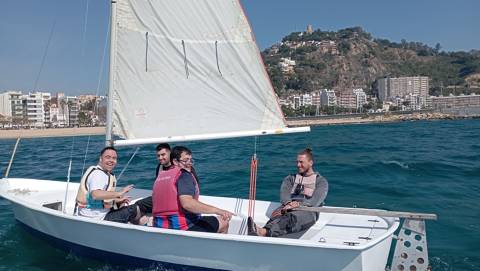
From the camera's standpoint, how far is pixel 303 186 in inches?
200

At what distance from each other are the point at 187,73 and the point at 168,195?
209cm

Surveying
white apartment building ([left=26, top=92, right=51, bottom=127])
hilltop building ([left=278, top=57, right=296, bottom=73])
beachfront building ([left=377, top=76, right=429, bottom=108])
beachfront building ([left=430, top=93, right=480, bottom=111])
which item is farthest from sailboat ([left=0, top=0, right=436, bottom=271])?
hilltop building ([left=278, top=57, right=296, bottom=73])

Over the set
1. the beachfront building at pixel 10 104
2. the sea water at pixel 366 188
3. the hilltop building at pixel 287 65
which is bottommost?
the sea water at pixel 366 188

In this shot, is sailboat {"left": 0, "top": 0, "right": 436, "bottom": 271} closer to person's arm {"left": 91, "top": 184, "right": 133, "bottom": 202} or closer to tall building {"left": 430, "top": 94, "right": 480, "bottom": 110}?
person's arm {"left": 91, "top": 184, "right": 133, "bottom": 202}

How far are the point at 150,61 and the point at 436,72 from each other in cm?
19167

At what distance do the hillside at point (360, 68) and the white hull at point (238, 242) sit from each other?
5587 inches

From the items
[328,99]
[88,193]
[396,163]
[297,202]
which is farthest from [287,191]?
[328,99]

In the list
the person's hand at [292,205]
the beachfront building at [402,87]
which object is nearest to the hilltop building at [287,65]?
the beachfront building at [402,87]

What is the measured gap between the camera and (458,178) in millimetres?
10461

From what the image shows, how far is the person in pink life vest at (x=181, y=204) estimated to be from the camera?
4336 mm

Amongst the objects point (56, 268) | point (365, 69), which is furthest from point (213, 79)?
point (365, 69)

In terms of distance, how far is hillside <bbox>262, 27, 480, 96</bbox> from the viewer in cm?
15612

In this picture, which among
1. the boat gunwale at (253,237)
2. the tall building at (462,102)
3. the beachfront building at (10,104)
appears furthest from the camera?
the tall building at (462,102)

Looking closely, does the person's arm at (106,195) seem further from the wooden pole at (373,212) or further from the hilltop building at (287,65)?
the hilltop building at (287,65)
